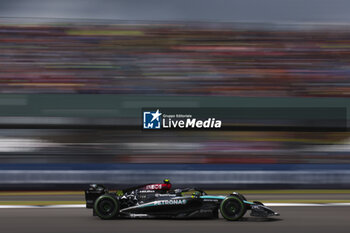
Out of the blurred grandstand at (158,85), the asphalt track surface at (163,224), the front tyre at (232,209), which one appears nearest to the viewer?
the asphalt track surface at (163,224)

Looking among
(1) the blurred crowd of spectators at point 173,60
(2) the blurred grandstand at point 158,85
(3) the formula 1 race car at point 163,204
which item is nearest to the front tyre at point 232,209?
(3) the formula 1 race car at point 163,204

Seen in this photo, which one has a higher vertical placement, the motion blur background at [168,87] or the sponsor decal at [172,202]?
the motion blur background at [168,87]

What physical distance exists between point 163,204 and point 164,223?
0.88 ft

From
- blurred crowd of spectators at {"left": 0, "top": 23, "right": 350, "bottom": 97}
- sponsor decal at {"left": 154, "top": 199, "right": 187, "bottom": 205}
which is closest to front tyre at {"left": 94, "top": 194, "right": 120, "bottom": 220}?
sponsor decal at {"left": 154, "top": 199, "right": 187, "bottom": 205}

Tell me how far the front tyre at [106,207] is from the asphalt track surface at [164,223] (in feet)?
0.32

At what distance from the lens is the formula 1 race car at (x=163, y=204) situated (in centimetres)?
668

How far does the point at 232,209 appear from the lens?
6676 mm

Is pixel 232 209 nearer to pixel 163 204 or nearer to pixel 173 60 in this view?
pixel 163 204

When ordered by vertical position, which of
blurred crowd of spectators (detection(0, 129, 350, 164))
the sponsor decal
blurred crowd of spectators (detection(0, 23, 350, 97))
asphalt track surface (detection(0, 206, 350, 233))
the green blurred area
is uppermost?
blurred crowd of spectators (detection(0, 23, 350, 97))

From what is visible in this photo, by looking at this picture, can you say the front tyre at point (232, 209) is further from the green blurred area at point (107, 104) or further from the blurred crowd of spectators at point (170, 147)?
the green blurred area at point (107, 104)

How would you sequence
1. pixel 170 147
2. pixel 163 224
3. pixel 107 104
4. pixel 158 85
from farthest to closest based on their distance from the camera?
1. pixel 158 85
2. pixel 107 104
3. pixel 170 147
4. pixel 163 224

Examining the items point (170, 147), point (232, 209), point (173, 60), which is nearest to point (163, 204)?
point (232, 209)

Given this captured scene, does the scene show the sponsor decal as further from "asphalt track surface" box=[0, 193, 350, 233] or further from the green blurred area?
the green blurred area

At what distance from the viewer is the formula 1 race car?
6.68 m
